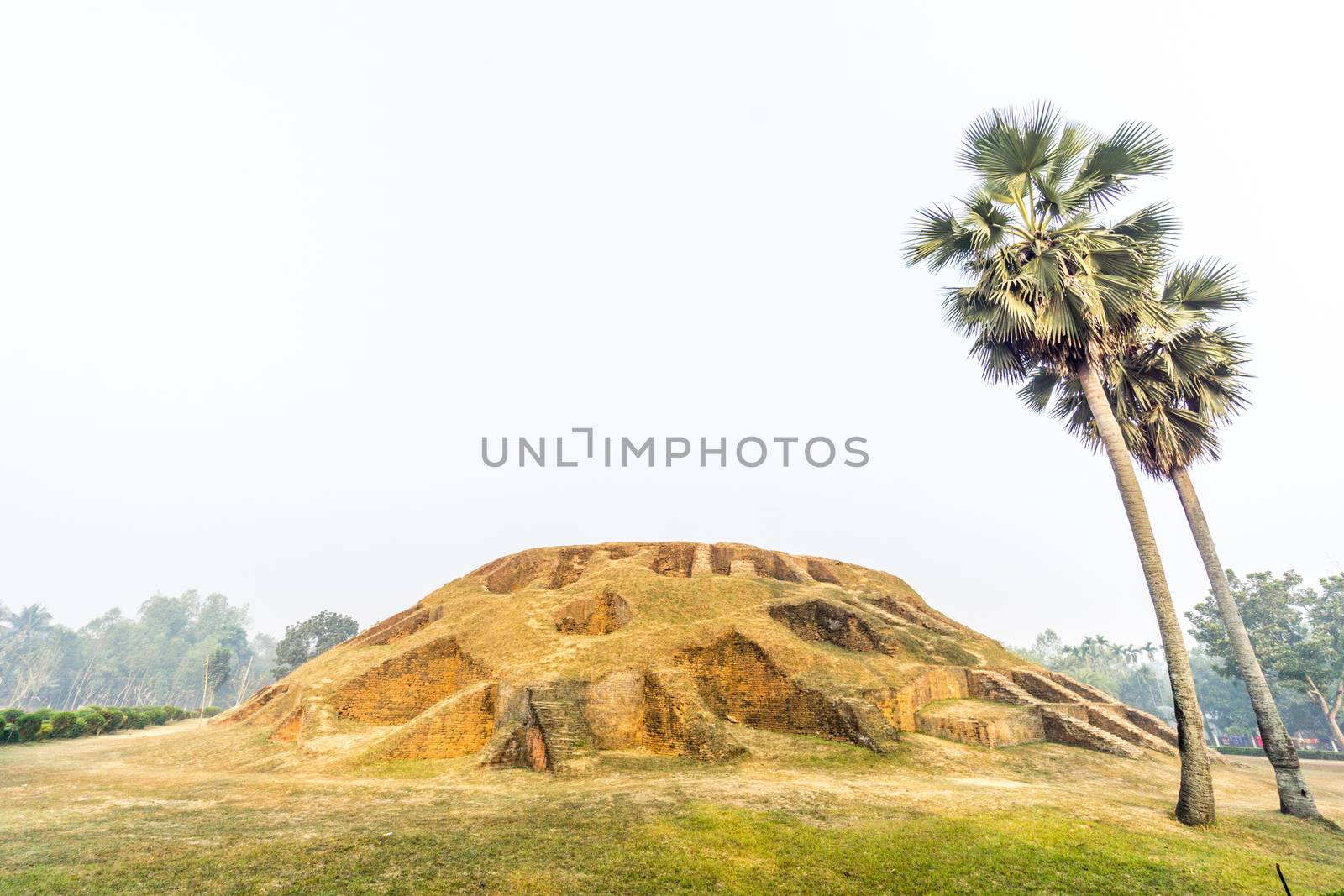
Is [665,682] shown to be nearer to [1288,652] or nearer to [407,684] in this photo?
[407,684]

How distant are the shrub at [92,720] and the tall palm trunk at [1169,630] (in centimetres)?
3956

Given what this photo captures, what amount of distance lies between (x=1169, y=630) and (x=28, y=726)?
37550 mm

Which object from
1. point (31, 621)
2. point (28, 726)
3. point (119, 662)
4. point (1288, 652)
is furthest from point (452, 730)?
point (31, 621)

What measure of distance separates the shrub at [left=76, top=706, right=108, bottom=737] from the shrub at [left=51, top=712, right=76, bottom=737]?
629mm

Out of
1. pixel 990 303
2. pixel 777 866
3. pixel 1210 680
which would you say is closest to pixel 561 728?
pixel 777 866

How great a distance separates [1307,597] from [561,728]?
57959 mm

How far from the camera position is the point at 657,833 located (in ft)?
25.7

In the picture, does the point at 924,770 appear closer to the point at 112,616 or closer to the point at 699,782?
the point at 699,782

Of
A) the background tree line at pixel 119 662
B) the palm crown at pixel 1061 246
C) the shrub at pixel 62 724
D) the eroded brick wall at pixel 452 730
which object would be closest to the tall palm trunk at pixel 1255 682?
the palm crown at pixel 1061 246

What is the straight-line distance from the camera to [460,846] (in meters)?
7.32

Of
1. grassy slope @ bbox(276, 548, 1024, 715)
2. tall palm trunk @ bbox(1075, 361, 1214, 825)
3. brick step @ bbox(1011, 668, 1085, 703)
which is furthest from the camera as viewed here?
brick step @ bbox(1011, 668, 1085, 703)

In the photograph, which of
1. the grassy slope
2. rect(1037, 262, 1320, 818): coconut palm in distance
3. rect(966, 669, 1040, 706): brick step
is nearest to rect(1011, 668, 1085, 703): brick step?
the grassy slope

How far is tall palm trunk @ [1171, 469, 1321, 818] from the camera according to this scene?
1059 centimetres

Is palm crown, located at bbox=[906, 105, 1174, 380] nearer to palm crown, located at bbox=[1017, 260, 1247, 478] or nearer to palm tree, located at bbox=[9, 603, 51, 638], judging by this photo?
palm crown, located at bbox=[1017, 260, 1247, 478]
